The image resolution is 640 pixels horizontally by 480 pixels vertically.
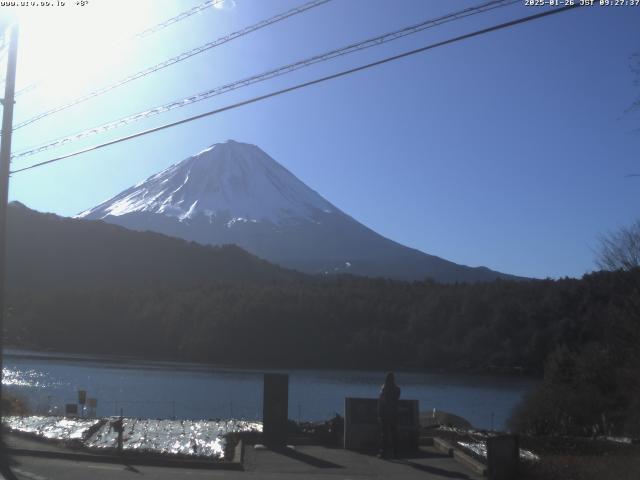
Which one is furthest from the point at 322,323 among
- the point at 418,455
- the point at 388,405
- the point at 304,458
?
the point at 388,405

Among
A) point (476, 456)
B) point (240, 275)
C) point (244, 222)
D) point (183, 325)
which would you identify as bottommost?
point (476, 456)

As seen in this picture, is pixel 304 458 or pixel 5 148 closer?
pixel 304 458

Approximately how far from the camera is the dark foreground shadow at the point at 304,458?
1396cm

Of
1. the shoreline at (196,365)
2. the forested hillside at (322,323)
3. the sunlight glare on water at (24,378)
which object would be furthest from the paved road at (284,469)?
the shoreline at (196,365)

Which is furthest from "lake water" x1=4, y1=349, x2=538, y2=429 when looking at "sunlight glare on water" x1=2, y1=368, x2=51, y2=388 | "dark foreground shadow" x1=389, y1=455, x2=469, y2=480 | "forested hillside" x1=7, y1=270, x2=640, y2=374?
"dark foreground shadow" x1=389, y1=455, x2=469, y2=480

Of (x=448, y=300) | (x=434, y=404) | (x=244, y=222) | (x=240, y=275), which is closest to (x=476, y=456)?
(x=434, y=404)

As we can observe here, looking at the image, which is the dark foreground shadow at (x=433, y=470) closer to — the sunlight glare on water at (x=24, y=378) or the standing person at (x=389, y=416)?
the standing person at (x=389, y=416)

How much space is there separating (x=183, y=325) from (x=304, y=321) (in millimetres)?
7275

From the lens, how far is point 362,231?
475ft

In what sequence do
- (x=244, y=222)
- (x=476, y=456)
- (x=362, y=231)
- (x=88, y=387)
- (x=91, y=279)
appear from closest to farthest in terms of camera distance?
(x=476, y=456)
(x=88, y=387)
(x=91, y=279)
(x=244, y=222)
(x=362, y=231)

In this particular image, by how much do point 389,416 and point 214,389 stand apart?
1801 cm

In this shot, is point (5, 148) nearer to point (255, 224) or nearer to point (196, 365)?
point (196, 365)

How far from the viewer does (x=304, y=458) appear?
1463cm

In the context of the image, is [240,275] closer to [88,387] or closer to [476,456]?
[88,387]
